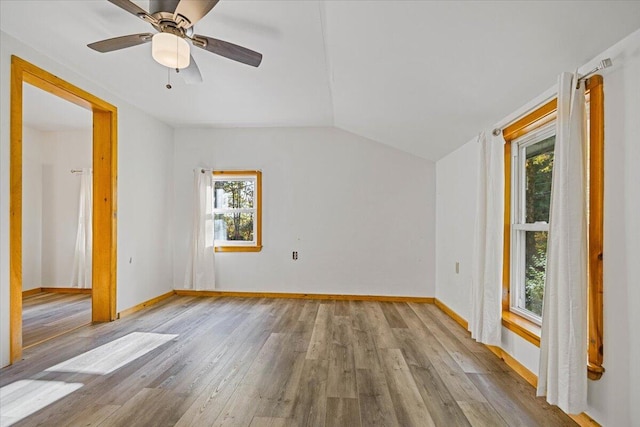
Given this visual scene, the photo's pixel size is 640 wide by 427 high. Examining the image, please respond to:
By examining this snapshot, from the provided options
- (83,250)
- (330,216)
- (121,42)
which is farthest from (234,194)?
(121,42)

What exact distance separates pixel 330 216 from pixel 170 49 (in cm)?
315

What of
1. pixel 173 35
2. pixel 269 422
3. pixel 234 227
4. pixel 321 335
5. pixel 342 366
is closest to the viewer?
pixel 269 422

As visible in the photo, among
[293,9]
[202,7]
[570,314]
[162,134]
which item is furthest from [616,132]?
[162,134]

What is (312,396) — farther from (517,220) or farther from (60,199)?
(60,199)

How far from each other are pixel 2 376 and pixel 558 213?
3.68 m

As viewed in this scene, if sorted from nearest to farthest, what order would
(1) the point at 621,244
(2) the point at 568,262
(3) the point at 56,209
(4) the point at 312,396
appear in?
(1) the point at 621,244
(2) the point at 568,262
(4) the point at 312,396
(3) the point at 56,209

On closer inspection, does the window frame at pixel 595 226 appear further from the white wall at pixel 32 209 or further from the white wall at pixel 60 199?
the white wall at pixel 32 209

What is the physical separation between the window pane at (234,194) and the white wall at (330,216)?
240 mm

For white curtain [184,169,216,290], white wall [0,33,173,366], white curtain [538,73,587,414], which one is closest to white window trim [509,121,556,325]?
white curtain [538,73,587,414]

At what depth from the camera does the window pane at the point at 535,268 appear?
241cm

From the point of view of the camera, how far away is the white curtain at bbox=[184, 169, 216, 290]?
4.71 m

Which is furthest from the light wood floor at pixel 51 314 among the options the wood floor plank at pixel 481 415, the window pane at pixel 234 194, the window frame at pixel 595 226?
the window frame at pixel 595 226

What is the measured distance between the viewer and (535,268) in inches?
99.0

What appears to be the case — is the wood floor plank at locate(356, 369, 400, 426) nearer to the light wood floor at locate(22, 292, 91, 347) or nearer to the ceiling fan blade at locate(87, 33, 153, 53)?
the ceiling fan blade at locate(87, 33, 153, 53)
